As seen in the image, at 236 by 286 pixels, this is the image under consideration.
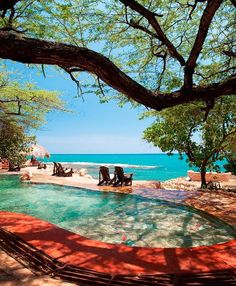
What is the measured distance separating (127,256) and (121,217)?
451cm

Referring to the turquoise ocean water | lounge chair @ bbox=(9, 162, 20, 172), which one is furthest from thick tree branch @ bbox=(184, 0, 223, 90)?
the turquoise ocean water

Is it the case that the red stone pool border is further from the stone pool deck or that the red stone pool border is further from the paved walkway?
the paved walkway

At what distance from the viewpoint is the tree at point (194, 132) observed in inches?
542

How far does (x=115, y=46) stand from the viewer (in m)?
10.3

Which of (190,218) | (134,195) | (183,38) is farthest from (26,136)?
(190,218)

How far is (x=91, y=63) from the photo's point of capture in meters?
3.93

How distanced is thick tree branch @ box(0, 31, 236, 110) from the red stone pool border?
2.33 meters

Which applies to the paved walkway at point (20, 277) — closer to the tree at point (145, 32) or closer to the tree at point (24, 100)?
the tree at point (145, 32)

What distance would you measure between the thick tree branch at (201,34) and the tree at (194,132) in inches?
335

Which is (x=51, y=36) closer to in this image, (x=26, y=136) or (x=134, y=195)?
(x=134, y=195)

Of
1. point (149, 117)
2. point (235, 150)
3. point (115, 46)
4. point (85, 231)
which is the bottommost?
point (85, 231)

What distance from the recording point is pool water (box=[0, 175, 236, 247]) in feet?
21.4

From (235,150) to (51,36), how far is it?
501 inches

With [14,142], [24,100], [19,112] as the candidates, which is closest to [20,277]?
[24,100]
